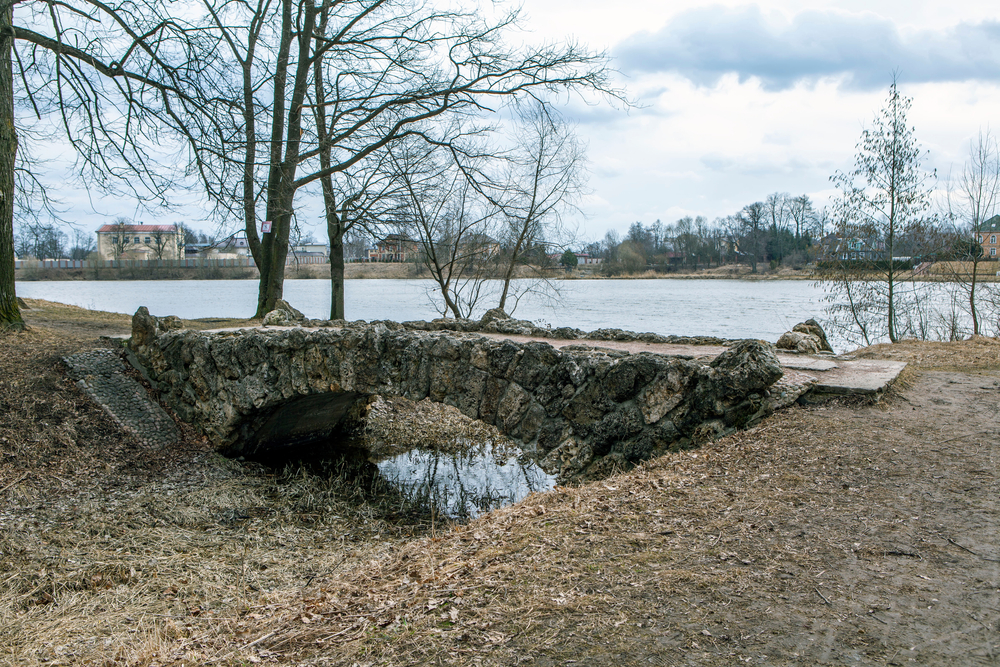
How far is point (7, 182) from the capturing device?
34.9 ft

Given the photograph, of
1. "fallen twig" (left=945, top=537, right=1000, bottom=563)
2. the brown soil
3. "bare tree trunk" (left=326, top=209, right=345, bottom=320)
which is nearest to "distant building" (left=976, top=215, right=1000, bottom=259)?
the brown soil

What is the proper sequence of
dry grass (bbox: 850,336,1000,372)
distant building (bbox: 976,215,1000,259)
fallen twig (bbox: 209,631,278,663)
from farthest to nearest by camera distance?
distant building (bbox: 976,215,1000,259) < dry grass (bbox: 850,336,1000,372) < fallen twig (bbox: 209,631,278,663)

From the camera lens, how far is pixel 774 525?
4.07m

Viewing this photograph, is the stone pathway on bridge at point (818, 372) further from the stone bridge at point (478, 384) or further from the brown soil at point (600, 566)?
the stone bridge at point (478, 384)

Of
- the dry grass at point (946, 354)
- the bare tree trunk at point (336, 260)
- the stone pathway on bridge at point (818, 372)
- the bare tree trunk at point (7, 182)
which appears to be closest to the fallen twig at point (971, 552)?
the stone pathway on bridge at point (818, 372)

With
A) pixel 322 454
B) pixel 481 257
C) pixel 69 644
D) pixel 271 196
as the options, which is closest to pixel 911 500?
pixel 69 644

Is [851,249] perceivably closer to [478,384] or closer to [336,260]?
[478,384]

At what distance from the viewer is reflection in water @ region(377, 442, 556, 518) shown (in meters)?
8.70

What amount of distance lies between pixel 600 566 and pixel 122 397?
8620 mm

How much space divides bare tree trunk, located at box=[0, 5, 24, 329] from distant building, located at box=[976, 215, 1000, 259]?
18.4 m

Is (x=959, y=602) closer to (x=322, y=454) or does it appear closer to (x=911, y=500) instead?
(x=911, y=500)

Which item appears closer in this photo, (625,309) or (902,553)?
(902,553)

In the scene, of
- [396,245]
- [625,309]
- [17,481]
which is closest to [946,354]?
[396,245]

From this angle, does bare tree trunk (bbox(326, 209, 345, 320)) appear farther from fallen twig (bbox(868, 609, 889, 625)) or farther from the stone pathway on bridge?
fallen twig (bbox(868, 609, 889, 625))
